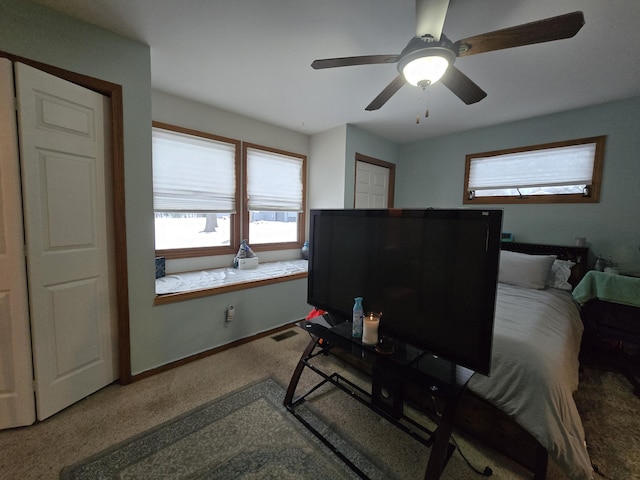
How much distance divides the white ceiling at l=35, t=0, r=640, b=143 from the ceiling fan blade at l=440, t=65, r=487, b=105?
0.32 metres

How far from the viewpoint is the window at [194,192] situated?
2681 mm

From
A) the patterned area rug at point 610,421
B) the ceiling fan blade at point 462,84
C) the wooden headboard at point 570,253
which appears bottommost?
the patterned area rug at point 610,421

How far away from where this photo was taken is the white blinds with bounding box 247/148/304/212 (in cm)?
335

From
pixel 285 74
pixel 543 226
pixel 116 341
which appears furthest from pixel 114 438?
pixel 543 226

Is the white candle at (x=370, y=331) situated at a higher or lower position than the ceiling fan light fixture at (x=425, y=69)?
lower

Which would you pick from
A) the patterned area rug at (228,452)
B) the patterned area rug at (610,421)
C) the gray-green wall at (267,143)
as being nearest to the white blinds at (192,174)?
the gray-green wall at (267,143)

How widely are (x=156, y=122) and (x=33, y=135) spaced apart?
1.23 meters

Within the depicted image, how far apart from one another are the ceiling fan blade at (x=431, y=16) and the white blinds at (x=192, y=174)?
7.96ft

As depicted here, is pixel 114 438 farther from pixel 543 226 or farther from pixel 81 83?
pixel 543 226

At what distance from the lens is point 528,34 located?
120 cm

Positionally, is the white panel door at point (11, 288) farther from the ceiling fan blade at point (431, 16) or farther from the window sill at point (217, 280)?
the ceiling fan blade at point (431, 16)

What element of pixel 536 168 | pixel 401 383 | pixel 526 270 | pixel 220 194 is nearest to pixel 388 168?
pixel 536 168

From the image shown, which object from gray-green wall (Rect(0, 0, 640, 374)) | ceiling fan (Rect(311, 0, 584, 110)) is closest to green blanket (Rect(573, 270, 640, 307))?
gray-green wall (Rect(0, 0, 640, 374))

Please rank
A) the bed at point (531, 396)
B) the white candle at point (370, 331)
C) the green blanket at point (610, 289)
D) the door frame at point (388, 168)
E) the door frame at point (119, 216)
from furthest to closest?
1. the door frame at point (388, 168)
2. the green blanket at point (610, 289)
3. the door frame at point (119, 216)
4. the white candle at point (370, 331)
5. the bed at point (531, 396)
